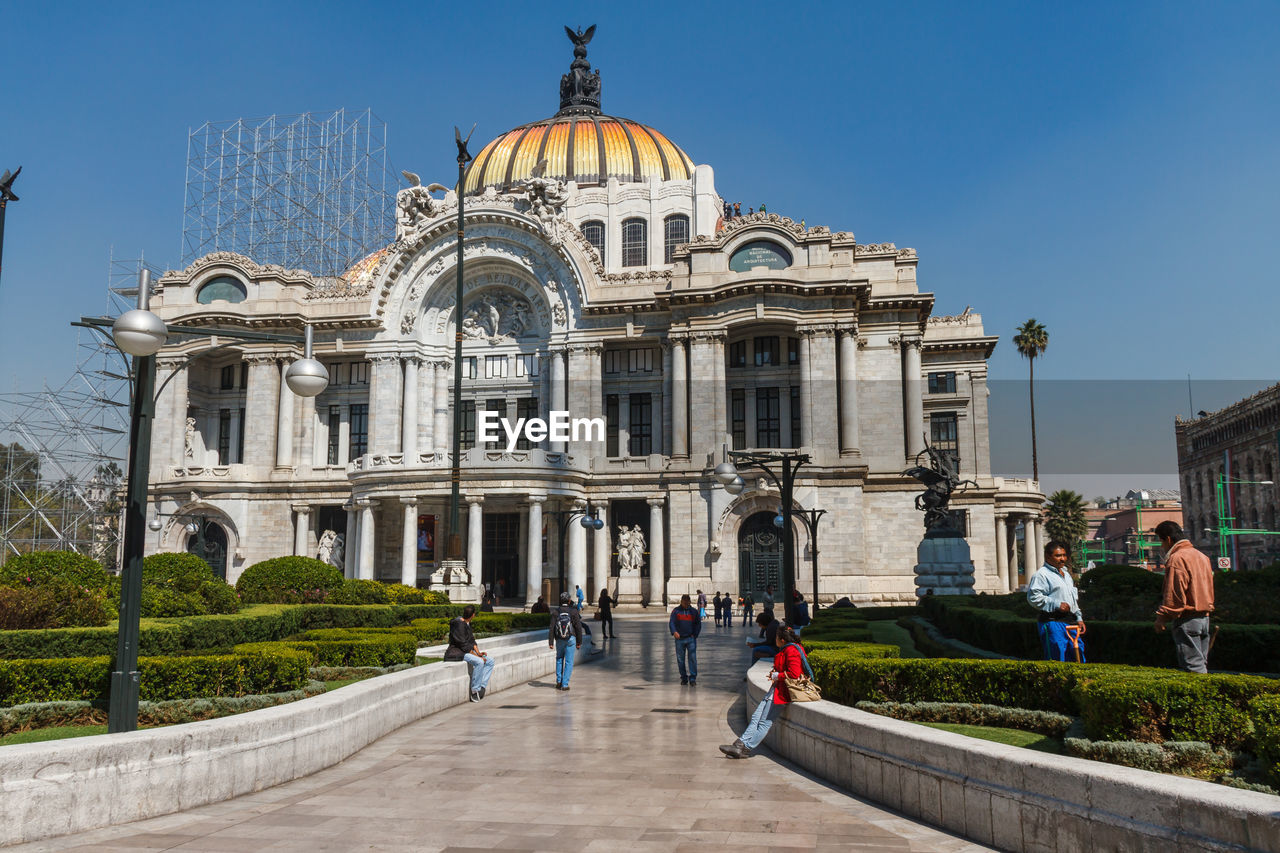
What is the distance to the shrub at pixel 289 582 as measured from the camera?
99.0ft

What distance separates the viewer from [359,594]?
99.4ft

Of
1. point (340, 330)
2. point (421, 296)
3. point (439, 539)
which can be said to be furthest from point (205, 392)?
point (439, 539)

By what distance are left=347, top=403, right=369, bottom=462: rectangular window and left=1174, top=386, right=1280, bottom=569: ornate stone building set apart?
59560 mm

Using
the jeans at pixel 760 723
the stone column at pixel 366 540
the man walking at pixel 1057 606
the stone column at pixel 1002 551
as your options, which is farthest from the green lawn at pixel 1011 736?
the stone column at pixel 1002 551

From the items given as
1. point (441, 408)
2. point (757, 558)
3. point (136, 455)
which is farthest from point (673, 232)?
point (136, 455)

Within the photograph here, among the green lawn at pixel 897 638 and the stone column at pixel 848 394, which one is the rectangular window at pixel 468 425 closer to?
the stone column at pixel 848 394

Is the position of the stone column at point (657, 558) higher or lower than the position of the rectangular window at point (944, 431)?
lower

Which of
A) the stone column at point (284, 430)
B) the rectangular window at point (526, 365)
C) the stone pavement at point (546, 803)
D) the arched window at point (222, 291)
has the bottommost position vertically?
the stone pavement at point (546, 803)

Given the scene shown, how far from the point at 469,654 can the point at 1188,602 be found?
12.0 meters

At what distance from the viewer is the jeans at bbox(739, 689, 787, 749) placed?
39.7 feet

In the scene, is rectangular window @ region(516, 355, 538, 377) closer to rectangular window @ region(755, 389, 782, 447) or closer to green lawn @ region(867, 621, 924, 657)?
rectangular window @ region(755, 389, 782, 447)

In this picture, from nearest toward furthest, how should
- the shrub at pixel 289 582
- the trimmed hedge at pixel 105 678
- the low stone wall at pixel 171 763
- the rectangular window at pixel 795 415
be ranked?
the low stone wall at pixel 171 763 < the trimmed hedge at pixel 105 678 < the shrub at pixel 289 582 < the rectangular window at pixel 795 415

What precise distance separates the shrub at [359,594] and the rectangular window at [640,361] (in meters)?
25.2

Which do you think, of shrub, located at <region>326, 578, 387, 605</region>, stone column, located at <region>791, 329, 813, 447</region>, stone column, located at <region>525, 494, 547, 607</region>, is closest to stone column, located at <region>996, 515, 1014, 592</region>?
stone column, located at <region>791, 329, 813, 447</region>
